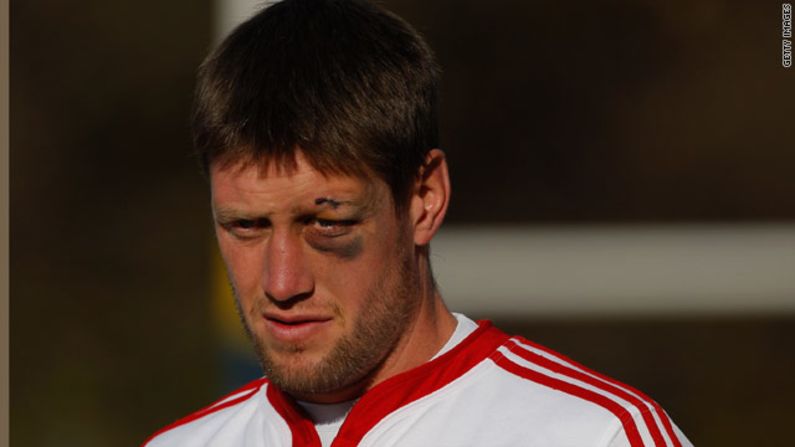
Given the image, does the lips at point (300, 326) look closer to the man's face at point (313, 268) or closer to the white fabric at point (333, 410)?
the man's face at point (313, 268)

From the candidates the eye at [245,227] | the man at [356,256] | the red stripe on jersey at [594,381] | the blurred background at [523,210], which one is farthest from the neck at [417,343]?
the blurred background at [523,210]

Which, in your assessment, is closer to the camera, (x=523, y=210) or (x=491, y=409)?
(x=491, y=409)

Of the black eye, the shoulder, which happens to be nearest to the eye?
the black eye

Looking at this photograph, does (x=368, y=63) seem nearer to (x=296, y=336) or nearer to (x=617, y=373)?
(x=296, y=336)

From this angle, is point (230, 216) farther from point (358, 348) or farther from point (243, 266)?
point (358, 348)

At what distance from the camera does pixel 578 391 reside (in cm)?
175

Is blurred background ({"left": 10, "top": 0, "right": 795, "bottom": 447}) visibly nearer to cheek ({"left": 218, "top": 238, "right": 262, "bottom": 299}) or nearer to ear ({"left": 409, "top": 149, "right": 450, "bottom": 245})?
ear ({"left": 409, "top": 149, "right": 450, "bottom": 245})

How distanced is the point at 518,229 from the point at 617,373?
0.65 m

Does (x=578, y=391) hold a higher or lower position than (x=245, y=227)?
lower

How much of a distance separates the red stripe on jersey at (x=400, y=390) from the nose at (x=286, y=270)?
8.3 inches

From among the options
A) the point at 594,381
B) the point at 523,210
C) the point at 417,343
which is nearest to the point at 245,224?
the point at 417,343

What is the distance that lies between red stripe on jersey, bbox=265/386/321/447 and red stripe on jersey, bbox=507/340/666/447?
34 centimetres

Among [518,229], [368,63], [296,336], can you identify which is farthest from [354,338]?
[518,229]

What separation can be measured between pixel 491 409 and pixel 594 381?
160 mm
